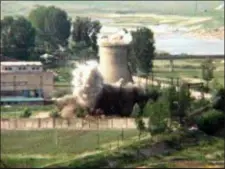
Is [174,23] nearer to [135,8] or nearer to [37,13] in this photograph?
[135,8]

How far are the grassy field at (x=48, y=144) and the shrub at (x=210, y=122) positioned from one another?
78cm

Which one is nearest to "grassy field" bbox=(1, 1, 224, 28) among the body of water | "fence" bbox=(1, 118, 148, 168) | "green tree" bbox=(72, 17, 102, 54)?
the body of water

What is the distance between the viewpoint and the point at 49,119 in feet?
36.7

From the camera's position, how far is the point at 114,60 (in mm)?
13648

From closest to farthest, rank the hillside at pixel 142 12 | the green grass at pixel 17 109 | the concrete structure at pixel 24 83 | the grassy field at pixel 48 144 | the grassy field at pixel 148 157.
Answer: the grassy field at pixel 48 144, the grassy field at pixel 148 157, the green grass at pixel 17 109, the concrete structure at pixel 24 83, the hillside at pixel 142 12

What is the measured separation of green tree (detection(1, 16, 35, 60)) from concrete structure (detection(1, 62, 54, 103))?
123 inches

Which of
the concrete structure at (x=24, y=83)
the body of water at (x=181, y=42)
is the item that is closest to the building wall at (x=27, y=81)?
the concrete structure at (x=24, y=83)

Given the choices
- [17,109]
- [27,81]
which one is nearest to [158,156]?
[17,109]

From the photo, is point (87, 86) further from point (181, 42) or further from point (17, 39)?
point (181, 42)

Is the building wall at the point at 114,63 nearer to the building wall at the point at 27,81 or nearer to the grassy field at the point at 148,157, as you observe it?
A: the building wall at the point at 27,81

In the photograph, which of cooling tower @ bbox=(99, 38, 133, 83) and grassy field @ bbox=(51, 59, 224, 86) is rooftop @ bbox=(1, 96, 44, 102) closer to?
cooling tower @ bbox=(99, 38, 133, 83)

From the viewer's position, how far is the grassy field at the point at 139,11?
115ft

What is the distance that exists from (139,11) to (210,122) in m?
32.0

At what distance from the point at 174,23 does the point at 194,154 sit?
26.3m
